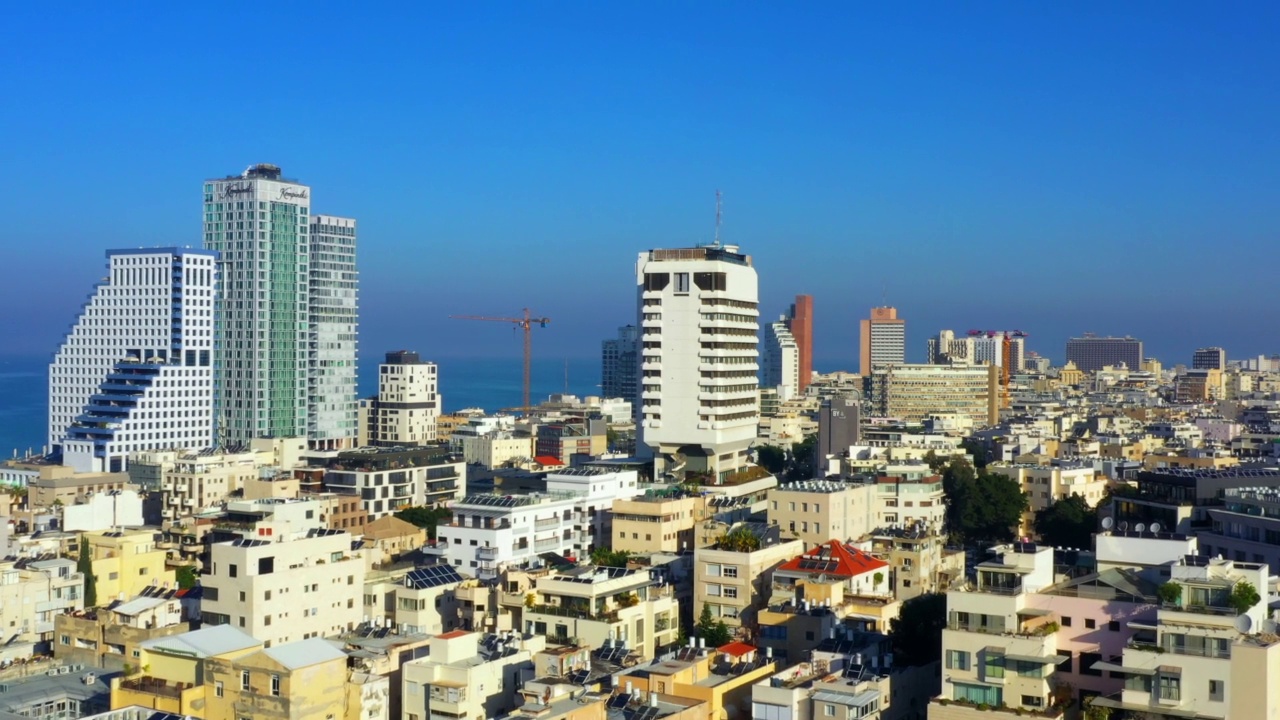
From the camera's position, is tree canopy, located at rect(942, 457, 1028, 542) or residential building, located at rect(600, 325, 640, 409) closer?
tree canopy, located at rect(942, 457, 1028, 542)

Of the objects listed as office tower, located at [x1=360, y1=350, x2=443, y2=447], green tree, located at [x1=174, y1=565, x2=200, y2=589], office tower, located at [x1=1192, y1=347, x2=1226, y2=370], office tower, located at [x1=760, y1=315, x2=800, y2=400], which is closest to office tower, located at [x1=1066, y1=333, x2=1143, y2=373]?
office tower, located at [x1=1192, y1=347, x2=1226, y2=370]

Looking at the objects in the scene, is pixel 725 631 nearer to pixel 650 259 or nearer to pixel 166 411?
pixel 650 259

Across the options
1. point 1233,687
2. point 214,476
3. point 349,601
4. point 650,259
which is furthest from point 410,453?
point 1233,687

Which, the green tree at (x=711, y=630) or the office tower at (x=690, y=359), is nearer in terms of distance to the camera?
the green tree at (x=711, y=630)

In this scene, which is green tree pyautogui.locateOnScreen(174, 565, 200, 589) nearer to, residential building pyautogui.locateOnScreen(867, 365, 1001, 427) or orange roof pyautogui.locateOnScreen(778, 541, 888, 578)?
orange roof pyautogui.locateOnScreen(778, 541, 888, 578)

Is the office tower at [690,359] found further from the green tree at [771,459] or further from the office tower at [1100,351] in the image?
the office tower at [1100,351]

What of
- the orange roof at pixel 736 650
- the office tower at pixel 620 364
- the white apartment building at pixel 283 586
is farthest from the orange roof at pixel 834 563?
the office tower at pixel 620 364
